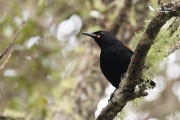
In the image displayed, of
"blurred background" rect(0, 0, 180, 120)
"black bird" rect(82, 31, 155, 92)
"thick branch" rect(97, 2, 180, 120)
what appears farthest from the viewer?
"blurred background" rect(0, 0, 180, 120)

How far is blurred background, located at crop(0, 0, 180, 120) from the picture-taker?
481 centimetres

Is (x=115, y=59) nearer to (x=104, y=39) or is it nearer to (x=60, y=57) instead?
(x=104, y=39)

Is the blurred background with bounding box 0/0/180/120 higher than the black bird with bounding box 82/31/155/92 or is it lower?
higher

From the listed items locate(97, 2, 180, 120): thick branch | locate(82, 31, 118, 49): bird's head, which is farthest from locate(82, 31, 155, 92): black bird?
locate(97, 2, 180, 120): thick branch

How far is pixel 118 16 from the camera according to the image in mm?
5504

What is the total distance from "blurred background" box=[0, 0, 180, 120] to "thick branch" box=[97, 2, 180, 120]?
1.50 m

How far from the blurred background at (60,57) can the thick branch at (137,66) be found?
1499mm

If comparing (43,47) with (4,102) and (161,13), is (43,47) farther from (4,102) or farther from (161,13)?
(161,13)

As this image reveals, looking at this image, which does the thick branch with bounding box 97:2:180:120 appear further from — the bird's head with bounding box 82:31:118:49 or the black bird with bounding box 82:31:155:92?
the bird's head with bounding box 82:31:118:49

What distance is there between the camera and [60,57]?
21.8ft

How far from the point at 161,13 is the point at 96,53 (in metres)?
3.02

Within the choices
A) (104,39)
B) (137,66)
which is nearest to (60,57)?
(104,39)

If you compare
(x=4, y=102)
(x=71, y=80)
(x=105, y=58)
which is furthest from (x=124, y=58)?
(x=4, y=102)

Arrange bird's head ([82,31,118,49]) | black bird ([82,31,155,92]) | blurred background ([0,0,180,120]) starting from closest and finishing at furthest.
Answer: black bird ([82,31,155,92]) → bird's head ([82,31,118,49]) → blurred background ([0,0,180,120])
